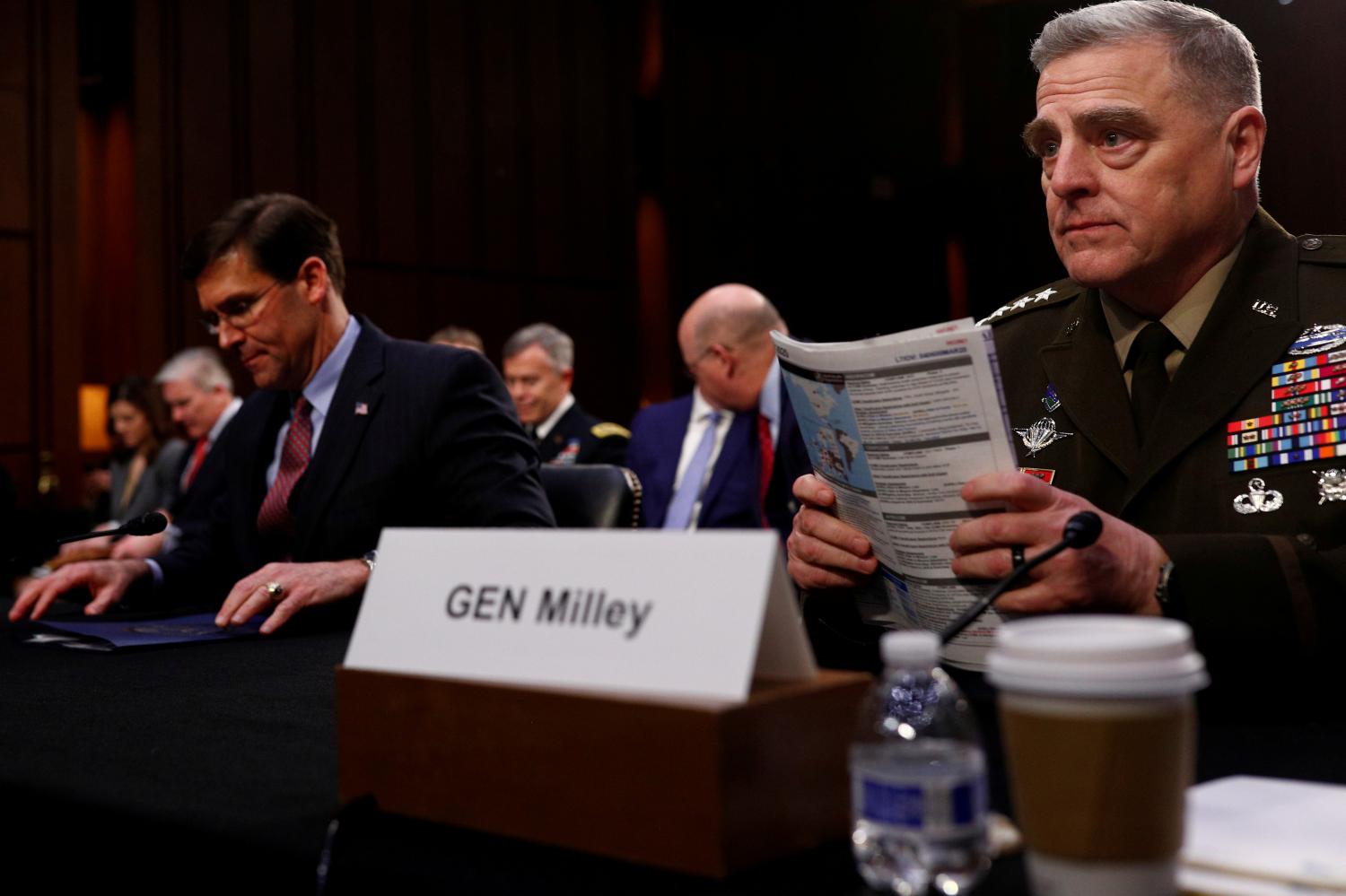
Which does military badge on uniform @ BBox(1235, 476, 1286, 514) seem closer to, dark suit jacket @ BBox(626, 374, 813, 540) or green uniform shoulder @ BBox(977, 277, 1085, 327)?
green uniform shoulder @ BBox(977, 277, 1085, 327)

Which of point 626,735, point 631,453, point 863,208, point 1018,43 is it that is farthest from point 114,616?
point 863,208

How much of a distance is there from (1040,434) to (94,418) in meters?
6.47

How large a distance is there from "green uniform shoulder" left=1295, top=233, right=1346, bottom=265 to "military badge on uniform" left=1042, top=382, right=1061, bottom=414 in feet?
1.08

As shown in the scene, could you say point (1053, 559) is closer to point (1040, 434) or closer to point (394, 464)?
point (1040, 434)

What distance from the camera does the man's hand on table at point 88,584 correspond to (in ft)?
6.84

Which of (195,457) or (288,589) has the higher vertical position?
(288,589)

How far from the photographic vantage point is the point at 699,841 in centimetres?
67

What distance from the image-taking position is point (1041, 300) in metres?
1.87

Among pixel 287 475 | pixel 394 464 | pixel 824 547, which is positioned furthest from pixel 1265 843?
pixel 287 475

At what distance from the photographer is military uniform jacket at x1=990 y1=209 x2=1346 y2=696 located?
1178 millimetres

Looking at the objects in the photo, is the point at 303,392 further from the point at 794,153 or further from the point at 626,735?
the point at 794,153

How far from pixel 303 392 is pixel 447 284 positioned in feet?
16.9

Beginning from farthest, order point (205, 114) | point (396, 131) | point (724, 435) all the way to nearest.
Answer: point (396, 131) → point (205, 114) → point (724, 435)

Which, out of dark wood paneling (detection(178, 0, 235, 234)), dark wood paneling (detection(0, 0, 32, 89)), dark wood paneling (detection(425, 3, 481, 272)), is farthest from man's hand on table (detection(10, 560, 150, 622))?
dark wood paneling (detection(425, 3, 481, 272))
